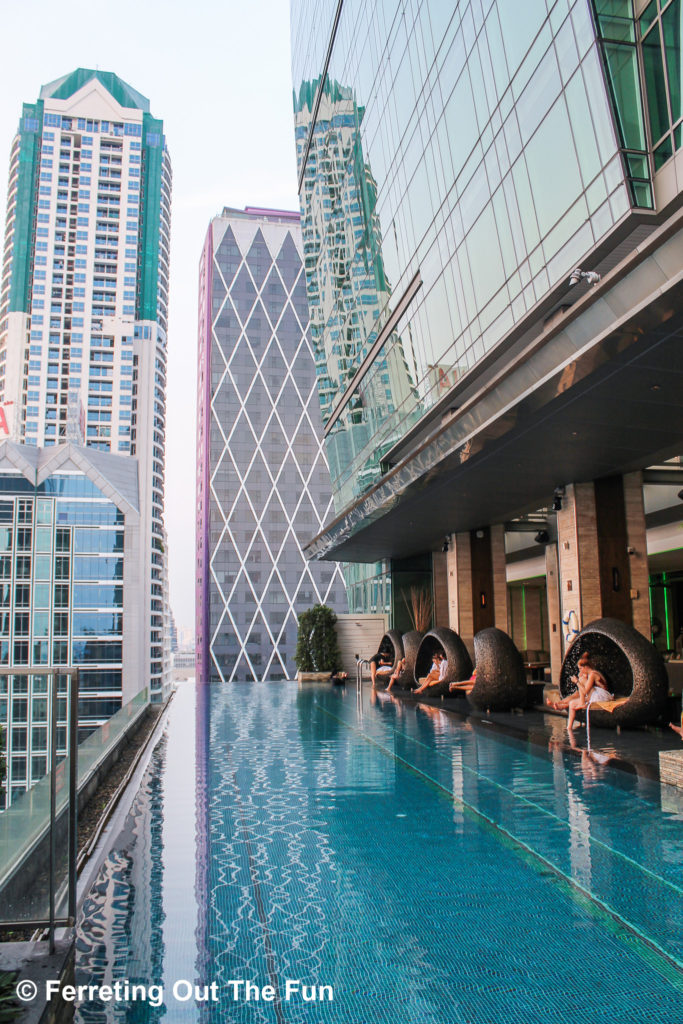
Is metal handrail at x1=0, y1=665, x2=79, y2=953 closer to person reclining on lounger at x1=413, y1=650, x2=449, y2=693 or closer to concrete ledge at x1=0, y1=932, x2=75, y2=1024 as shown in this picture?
concrete ledge at x1=0, y1=932, x2=75, y2=1024

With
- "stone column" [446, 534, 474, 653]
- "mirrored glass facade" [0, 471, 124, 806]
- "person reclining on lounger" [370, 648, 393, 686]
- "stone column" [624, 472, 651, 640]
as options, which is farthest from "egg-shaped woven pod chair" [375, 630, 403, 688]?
"mirrored glass facade" [0, 471, 124, 806]

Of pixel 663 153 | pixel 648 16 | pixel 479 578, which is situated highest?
pixel 648 16

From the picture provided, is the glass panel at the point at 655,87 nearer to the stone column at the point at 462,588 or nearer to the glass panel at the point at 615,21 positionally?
the glass panel at the point at 615,21

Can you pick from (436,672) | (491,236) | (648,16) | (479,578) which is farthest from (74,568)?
(648,16)

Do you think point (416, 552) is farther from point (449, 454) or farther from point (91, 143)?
point (91, 143)

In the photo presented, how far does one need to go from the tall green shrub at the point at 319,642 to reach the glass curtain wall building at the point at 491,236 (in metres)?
3.76

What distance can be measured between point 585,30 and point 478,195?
4.39m

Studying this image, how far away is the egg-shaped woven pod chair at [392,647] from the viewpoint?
21.2 m

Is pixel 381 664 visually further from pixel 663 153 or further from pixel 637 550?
pixel 663 153

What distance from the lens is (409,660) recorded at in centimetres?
1964

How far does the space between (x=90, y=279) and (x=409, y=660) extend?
9446 cm

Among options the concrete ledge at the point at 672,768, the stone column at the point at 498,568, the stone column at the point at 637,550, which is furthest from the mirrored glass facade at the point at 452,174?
the concrete ledge at the point at 672,768

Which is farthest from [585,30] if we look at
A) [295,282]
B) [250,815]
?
[295,282]

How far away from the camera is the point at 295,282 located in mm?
98875
